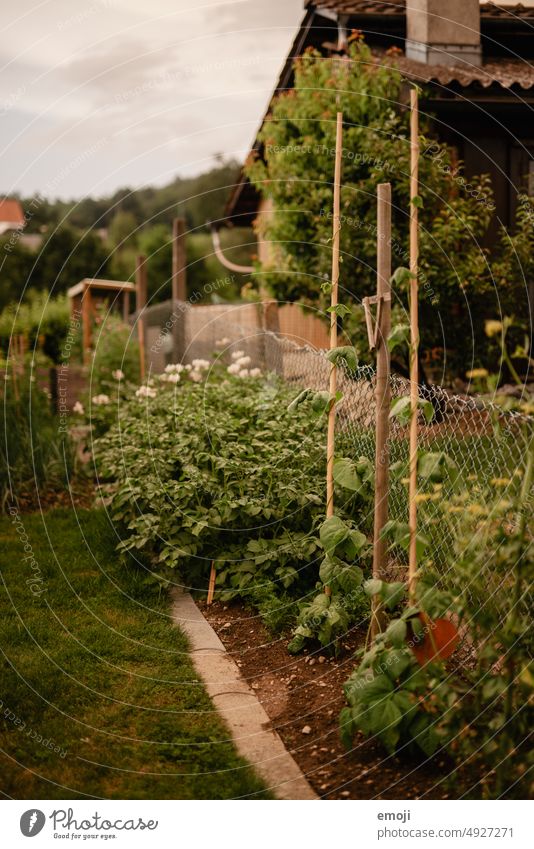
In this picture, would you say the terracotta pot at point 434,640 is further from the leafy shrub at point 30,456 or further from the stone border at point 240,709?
the leafy shrub at point 30,456

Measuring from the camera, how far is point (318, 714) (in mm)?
3223

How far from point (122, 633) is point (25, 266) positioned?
29.6 m

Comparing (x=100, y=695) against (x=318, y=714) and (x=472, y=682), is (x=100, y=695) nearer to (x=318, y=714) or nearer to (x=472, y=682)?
(x=318, y=714)

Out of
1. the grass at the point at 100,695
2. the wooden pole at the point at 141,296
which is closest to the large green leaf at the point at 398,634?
the grass at the point at 100,695

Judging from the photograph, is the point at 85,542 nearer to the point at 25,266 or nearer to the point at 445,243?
the point at 445,243

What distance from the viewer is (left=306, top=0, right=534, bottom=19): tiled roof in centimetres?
916

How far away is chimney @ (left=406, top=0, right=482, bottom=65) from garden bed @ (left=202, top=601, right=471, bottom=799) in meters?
7.12

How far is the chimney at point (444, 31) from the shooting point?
28.8ft

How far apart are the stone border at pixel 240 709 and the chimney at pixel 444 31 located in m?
7.13

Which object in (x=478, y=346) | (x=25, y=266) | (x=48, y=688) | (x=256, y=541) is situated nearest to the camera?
(x=48, y=688)

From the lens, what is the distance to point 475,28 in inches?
360

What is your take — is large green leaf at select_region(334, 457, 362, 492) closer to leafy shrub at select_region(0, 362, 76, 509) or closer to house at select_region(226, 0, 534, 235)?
leafy shrub at select_region(0, 362, 76, 509)

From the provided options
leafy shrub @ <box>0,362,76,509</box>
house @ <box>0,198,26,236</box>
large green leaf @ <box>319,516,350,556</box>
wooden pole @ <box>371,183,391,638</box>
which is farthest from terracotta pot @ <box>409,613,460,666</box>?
house @ <box>0,198,26,236</box>

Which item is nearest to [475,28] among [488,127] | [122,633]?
[488,127]
